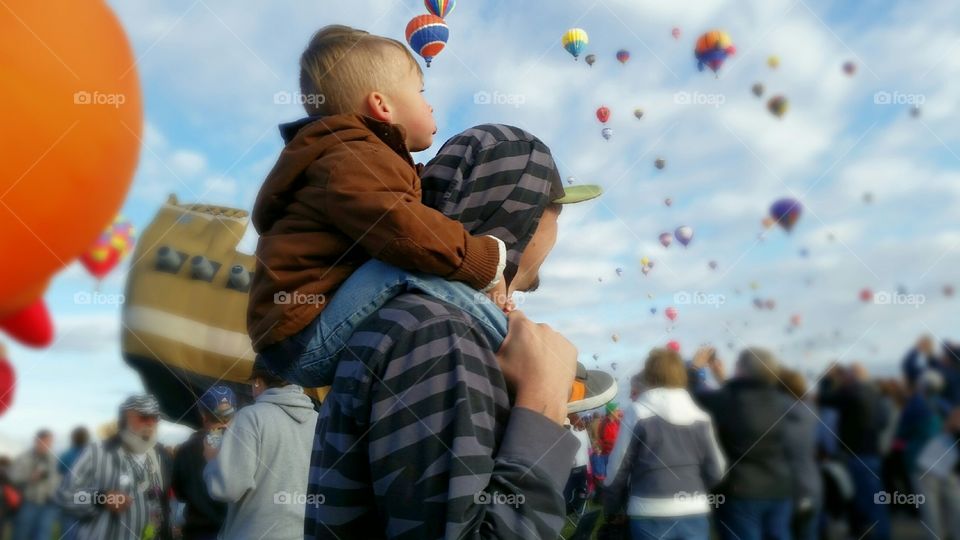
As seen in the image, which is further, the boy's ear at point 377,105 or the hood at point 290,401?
the hood at point 290,401

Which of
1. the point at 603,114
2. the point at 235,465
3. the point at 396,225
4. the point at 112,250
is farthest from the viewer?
the point at 603,114

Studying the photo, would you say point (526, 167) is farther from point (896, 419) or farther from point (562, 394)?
point (896, 419)

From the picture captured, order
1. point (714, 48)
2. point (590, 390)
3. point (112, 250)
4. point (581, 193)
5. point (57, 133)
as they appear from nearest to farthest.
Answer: point (590, 390), point (581, 193), point (57, 133), point (112, 250), point (714, 48)

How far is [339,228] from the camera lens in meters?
0.90

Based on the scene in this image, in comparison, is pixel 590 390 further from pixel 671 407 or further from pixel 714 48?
pixel 714 48

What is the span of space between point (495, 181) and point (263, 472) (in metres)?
2.03

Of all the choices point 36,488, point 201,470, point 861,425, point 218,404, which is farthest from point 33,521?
point 861,425

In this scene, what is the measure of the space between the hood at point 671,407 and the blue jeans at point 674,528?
388mm

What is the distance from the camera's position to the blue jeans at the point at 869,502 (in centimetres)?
350

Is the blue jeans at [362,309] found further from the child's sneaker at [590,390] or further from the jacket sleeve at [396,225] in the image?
the child's sneaker at [590,390]

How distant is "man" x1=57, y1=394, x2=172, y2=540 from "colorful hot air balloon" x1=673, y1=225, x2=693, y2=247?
12.8 metres

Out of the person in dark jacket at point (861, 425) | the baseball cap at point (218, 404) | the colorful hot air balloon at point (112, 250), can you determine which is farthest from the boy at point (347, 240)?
the colorful hot air balloon at point (112, 250)

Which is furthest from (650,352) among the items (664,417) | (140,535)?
(140,535)

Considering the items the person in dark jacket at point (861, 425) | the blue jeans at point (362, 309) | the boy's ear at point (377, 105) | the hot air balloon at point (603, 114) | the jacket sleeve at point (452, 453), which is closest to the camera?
the jacket sleeve at point (452, 453)
